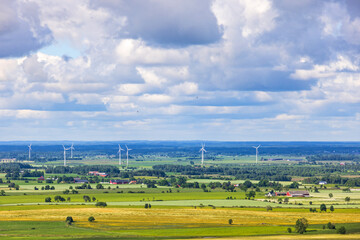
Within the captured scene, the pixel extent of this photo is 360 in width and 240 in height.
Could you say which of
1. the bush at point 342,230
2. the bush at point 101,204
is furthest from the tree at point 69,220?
the bush at point 342,230

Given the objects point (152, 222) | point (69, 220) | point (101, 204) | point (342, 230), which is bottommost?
point (342, 230)

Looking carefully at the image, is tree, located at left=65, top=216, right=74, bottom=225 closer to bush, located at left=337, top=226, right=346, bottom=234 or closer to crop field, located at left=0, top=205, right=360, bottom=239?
crop field, located at left=0, top=205, right=360, bottom=239

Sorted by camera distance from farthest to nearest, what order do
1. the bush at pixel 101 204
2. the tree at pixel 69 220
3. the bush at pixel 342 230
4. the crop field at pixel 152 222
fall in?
the bush at pixel 101 204
the tree at pixel 69 220
the crop field at pixel 152 222
the bush at pixel 342 230

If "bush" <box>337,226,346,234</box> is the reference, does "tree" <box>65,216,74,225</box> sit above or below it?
above

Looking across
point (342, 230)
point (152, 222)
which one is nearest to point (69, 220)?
point (152, 222)

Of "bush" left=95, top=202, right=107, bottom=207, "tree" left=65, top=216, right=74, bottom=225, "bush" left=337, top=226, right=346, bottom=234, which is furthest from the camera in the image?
"bush" left=95, top=202, right=107, bottom=207

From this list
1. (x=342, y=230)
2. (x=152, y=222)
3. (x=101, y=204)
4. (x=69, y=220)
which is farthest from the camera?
(x=101, y=204)

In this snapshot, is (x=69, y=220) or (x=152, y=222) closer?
(x=152, y=222)

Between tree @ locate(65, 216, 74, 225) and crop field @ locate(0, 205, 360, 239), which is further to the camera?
tree @ locate(65, 216, 74, 225)

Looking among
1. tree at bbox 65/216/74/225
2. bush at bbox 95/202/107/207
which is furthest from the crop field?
bush at bbox 95/202/107/207

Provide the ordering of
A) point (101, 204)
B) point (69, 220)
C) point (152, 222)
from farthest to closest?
point (101, 204)
point (69, 220)
point (152, 222)

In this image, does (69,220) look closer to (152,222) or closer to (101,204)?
(152,222)

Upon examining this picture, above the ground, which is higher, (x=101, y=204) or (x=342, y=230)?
(x=101, y=204)

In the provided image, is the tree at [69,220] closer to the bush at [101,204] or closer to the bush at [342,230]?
the bush at [101,204]
